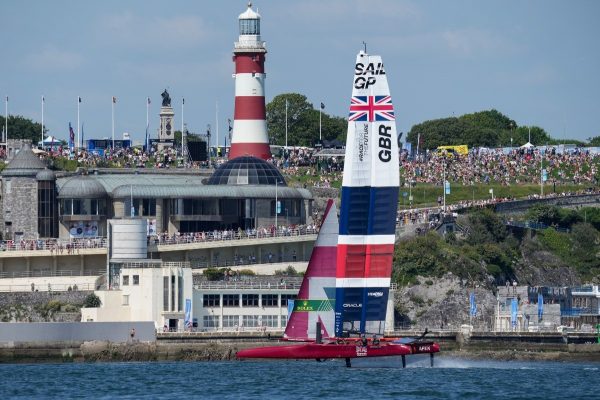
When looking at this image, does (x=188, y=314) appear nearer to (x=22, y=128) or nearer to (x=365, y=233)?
(x=365, y=233)

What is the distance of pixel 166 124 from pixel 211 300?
49.5 m

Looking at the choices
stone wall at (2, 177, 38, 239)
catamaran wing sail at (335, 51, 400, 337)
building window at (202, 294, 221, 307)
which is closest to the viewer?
catamaran wing sail at (335, 51, 400, 337)

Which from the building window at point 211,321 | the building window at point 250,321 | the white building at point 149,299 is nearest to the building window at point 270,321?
the building window at point 250,321

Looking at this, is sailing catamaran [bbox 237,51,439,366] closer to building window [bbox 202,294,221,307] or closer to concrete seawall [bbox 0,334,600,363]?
concrete seawall [bbox 0,334,600,363]

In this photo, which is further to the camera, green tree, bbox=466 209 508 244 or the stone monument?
the stone monument

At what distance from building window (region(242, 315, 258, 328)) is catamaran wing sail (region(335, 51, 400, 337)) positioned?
21.8m

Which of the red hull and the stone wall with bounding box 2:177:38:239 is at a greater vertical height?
the stone wall with bounding box 2:177:38:239

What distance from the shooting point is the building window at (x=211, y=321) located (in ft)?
370

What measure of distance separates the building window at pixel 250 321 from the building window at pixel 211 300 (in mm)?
1644

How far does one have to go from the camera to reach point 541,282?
133 meters

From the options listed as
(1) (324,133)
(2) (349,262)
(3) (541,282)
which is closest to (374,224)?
(2) (349,262)

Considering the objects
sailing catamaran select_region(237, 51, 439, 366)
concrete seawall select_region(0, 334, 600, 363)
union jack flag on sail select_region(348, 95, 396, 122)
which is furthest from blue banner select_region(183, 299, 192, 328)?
union jack flag on sail select_region(348, 95, 396, 122)

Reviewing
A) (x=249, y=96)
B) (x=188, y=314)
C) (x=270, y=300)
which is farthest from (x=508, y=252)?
(x=188, y=314)

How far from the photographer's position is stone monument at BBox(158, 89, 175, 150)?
525ft
